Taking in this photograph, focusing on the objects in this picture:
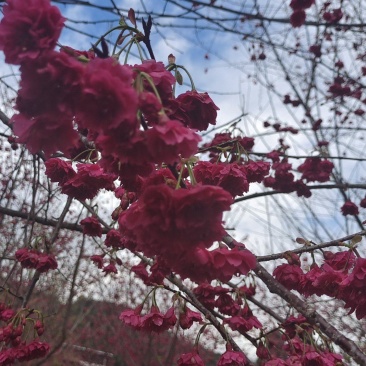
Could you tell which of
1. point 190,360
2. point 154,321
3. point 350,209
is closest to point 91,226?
point 154,321

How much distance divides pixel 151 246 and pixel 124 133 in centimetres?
32

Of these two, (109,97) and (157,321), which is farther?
(157,321)

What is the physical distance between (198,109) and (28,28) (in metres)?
0.70

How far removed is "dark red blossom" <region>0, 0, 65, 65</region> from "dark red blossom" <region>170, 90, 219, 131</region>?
584 millimetres

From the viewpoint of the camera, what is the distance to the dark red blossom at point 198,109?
1445 millimetres

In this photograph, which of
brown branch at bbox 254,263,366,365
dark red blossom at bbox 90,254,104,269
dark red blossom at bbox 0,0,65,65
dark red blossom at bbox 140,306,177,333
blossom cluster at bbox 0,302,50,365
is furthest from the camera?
dark red blossom at bbox 90,254,104,269

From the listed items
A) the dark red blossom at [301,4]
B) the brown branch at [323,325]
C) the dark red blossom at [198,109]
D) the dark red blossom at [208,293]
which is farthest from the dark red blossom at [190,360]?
the dark red blossom at [301,4]

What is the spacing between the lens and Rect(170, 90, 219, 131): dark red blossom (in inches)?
56.9

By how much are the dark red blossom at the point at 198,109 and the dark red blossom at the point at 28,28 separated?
58 cm

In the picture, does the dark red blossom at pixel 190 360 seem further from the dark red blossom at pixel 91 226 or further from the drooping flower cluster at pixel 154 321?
the dark red blossom at pixel 91 226

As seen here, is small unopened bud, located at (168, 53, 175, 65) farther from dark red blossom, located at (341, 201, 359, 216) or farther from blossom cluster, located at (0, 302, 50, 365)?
dark red blossom, located at (341, 201, 359, 216)

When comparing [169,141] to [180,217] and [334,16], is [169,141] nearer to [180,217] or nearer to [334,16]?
[180,217]

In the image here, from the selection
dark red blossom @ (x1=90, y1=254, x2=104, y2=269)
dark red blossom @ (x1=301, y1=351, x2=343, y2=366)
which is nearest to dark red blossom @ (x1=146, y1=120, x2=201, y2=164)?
dark red blossom @ (x1=301, y1=351, x2=343, y2=366)

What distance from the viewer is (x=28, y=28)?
0.90 m
